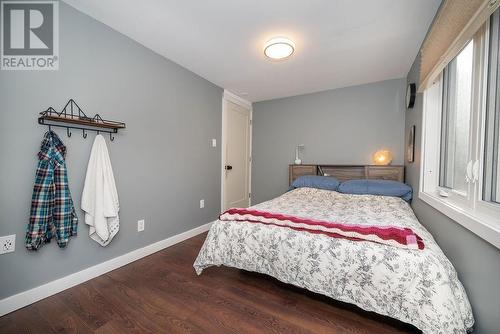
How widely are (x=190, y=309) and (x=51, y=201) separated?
1317 mm

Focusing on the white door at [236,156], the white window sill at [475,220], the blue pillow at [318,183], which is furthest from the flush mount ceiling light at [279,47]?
the white window sill at [475,220]

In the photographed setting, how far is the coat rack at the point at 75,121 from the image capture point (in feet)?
4.95

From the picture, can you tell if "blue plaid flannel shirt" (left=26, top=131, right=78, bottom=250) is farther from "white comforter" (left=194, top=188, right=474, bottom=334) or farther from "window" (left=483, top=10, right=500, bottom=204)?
"window" (left=483, top=10, right=500, bottom=204)

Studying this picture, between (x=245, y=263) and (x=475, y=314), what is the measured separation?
135cm

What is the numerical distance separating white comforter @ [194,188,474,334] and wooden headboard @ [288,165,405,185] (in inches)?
42.2

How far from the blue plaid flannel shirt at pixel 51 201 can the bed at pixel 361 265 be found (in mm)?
1109

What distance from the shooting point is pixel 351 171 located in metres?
3.26

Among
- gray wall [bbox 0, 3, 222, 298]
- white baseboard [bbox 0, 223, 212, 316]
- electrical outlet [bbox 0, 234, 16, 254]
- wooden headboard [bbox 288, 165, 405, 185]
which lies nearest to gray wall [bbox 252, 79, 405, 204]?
wooden headboard [bbox 288, 165, 405, 185]

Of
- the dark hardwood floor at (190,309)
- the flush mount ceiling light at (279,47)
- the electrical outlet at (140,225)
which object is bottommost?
the dark hardwood floor at (190,309)

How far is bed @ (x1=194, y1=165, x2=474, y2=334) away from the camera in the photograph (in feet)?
3.37

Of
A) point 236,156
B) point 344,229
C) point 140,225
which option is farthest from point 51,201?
point 236,156

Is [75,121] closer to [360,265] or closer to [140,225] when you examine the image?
[140,225]

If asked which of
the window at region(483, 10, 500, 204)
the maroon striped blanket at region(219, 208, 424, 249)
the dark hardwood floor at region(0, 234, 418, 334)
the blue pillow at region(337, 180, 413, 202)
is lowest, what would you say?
the dark hardwood floor at region(0, 234, 418, 334)

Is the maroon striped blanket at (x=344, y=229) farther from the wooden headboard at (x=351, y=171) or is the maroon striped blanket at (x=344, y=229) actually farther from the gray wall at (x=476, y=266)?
the wooden headboard at (x=351, y=171)
